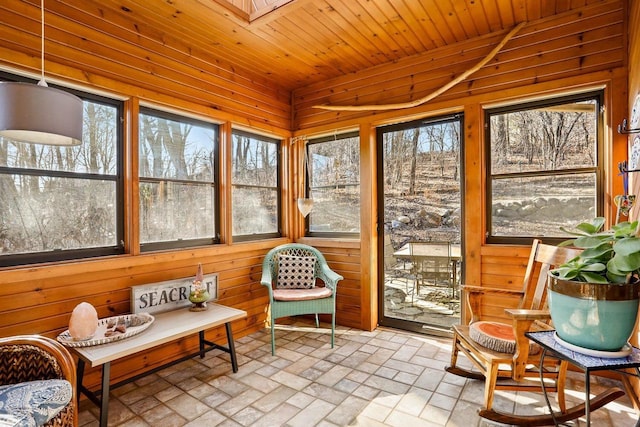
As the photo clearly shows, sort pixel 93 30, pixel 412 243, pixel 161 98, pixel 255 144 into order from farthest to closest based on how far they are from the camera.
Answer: pixel 255 144, pixel 412 243, pixel 161 98, pixel 93 30

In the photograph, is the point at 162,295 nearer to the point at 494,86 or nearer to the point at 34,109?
the point at 34,109

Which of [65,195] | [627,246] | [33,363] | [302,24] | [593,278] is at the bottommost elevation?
[33,363]

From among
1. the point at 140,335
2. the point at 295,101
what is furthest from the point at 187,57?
the point at 140,335

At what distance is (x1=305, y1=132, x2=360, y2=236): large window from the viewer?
145 inches

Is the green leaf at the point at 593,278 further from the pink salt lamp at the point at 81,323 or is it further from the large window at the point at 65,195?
the large window at the point at 65,195

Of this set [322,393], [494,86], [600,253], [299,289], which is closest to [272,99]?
[299,289]

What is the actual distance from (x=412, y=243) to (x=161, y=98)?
8.94 feet

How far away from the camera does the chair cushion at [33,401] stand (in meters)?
1.24

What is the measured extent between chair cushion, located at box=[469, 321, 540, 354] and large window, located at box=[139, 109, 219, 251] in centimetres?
241

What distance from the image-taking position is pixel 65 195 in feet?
7.38

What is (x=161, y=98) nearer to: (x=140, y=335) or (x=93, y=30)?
(x=93, y=30)

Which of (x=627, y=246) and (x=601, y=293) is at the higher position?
(x=627, y=246)

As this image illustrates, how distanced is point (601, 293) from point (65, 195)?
309 cm

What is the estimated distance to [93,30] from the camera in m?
2.32
